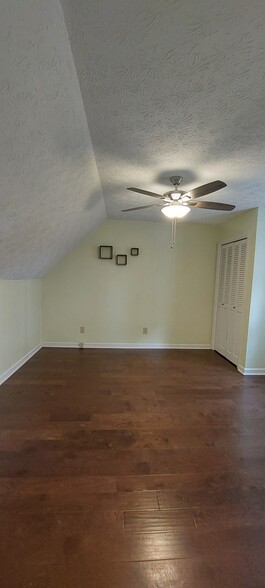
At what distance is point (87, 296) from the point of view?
4.31 metres

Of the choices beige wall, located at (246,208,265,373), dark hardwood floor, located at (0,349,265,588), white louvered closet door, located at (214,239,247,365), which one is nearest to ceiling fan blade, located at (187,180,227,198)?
beige wall, located at (246,208,265,373)

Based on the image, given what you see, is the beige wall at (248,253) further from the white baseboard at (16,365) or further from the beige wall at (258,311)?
the white baseboard at (16,365)

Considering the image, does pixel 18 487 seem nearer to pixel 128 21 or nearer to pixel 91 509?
pixel 91 509

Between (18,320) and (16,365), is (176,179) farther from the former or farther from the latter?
(16,365)

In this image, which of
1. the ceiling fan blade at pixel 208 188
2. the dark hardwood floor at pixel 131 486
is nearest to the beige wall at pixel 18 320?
the dark hardwood floor at pixel 131 486

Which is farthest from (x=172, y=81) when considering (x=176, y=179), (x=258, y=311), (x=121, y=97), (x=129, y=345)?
(x=129, y=345)

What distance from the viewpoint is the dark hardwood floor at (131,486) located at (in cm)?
113

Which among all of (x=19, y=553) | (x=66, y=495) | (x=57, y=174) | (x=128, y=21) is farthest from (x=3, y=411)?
(x=128, y=21)

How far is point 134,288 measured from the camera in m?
4.35

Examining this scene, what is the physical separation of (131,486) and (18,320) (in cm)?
257

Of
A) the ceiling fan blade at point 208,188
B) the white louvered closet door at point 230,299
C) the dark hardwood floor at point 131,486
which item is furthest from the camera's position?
the white louvered closet door at point 230,299

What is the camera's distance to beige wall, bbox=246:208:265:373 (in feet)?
10.6

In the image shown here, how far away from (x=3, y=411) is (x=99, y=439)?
1.05 metres

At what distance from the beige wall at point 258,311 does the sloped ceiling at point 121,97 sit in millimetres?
1142
